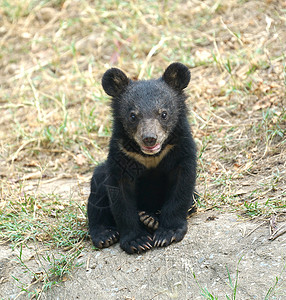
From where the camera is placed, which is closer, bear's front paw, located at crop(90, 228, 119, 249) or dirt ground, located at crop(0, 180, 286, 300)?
dirt ground, located at crop(0, 180, 286, 300)

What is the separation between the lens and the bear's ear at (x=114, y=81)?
553cm

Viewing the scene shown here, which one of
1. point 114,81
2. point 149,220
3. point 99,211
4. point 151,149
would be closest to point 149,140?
point 151,149

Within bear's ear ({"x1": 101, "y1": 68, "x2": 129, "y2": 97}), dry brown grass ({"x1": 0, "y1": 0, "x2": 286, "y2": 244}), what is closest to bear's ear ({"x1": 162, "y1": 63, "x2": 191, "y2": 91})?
bear's ear ({"x1": 101, "y1": 68, "x2": 129, "y2": 97})

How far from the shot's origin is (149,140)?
16.3 feet

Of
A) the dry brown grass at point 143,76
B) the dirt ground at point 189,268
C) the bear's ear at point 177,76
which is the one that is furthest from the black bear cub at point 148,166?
the dry brown grass at point 143,76

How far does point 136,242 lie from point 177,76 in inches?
69.8

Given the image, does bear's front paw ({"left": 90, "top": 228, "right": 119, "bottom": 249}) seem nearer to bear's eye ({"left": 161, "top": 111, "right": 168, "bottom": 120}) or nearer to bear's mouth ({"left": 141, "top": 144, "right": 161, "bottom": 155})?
bear's mouth ({"left": 141, "top": 144, "right": 161, "bottom": 155})

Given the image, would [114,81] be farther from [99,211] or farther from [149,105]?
[99,211]

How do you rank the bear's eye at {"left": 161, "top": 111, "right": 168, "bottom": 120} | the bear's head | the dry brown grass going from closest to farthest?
the bear's head, the bear's eye at {"left": 161, "top": 111, "right": 168, "bottom": 120}, the dry brown grass

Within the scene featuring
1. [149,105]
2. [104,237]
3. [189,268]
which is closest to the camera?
[189,268]

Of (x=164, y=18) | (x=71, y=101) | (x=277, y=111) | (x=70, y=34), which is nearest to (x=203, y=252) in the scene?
(x=277, y=111)

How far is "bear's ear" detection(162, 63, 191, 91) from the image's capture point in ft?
17.9

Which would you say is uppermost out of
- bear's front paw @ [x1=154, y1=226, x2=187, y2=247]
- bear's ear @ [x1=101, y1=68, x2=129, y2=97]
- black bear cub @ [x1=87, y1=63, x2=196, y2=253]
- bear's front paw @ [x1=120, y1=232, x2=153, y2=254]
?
bear's ear @ [x1=101, y1=68, x2=129, y2=97]

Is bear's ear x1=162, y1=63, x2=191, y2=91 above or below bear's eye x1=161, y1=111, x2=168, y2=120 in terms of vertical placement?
above
